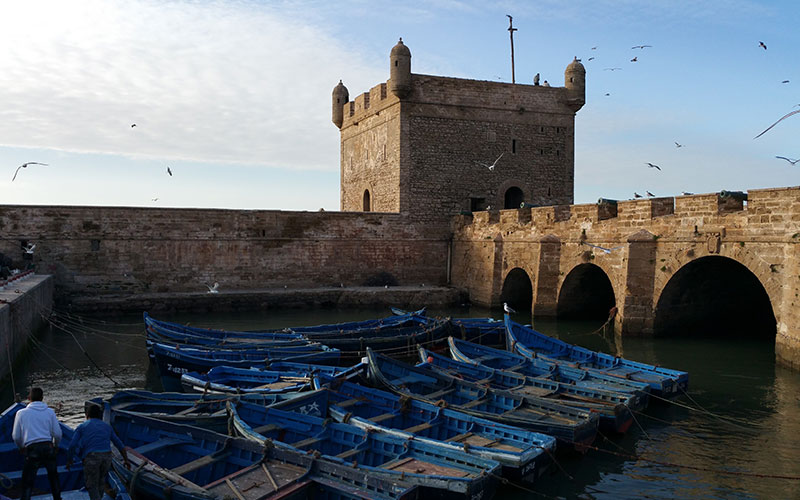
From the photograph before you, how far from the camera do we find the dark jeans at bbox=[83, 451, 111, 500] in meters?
6.04

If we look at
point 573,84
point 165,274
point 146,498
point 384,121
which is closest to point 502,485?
point 146,498

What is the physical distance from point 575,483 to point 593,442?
1.45m

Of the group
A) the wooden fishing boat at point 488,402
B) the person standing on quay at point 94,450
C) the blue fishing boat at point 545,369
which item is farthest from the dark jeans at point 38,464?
the blue fishing boat at point 545,369

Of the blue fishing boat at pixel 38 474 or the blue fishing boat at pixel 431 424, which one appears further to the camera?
the blue fishing boat at pixel 431 424

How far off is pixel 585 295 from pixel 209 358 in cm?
1419

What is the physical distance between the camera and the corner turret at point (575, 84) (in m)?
30.2

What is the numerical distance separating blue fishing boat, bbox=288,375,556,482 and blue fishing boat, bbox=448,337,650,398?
→ 3208 mm

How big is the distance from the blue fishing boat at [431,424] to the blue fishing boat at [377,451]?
140 millimetres

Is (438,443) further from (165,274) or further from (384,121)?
(384,121)

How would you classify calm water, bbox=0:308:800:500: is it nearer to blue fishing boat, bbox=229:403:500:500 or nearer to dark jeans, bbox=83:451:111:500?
blue fishing boat, bbox=229:403:500:500

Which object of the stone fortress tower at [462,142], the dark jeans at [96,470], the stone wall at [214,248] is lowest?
the dark jeans at [96,470]

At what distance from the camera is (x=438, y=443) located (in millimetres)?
8039

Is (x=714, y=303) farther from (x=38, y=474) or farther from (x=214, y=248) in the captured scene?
(x=38, y=474)

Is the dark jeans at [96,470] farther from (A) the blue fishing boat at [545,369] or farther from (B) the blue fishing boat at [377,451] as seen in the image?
(A) the blue fishing boat at [545,369]
